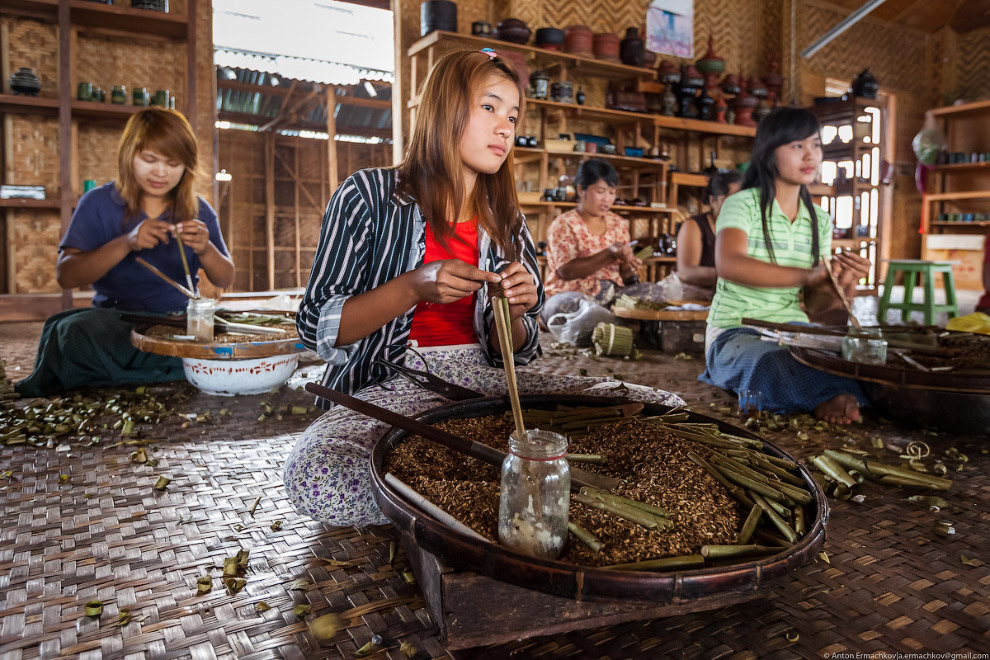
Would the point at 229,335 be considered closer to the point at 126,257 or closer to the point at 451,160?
the point at 126,257

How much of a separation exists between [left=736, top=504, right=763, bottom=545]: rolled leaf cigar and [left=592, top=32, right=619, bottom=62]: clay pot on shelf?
7074 mm

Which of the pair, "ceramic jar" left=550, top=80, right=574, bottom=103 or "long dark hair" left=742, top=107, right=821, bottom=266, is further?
"ceramic jar" left=550, top=80, right=574, bottom=103

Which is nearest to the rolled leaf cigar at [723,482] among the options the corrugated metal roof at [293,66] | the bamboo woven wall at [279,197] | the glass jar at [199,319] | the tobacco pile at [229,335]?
the tobacco pile at [229,335]

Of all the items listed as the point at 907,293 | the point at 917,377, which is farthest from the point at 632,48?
the point at 917,377

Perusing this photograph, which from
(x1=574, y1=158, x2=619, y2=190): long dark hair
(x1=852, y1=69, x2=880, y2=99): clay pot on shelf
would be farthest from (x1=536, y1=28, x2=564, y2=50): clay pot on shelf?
(x1=852, y1=69, x2=880, y2=99): clay pot on shelf

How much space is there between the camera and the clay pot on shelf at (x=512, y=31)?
6730 millimetres

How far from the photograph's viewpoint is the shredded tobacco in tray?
43.1 inches

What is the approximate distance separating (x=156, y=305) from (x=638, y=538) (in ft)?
10.4

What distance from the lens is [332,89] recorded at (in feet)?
32.8

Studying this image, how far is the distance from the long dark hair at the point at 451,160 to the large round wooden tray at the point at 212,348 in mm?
987

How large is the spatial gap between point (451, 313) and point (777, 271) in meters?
1.53

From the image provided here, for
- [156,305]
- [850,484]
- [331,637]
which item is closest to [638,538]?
[331,637]

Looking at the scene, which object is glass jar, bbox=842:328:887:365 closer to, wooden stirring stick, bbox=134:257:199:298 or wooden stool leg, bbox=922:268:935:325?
wooden stirring stick, bbox=134:257:199:298

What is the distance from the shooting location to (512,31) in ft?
22.1
